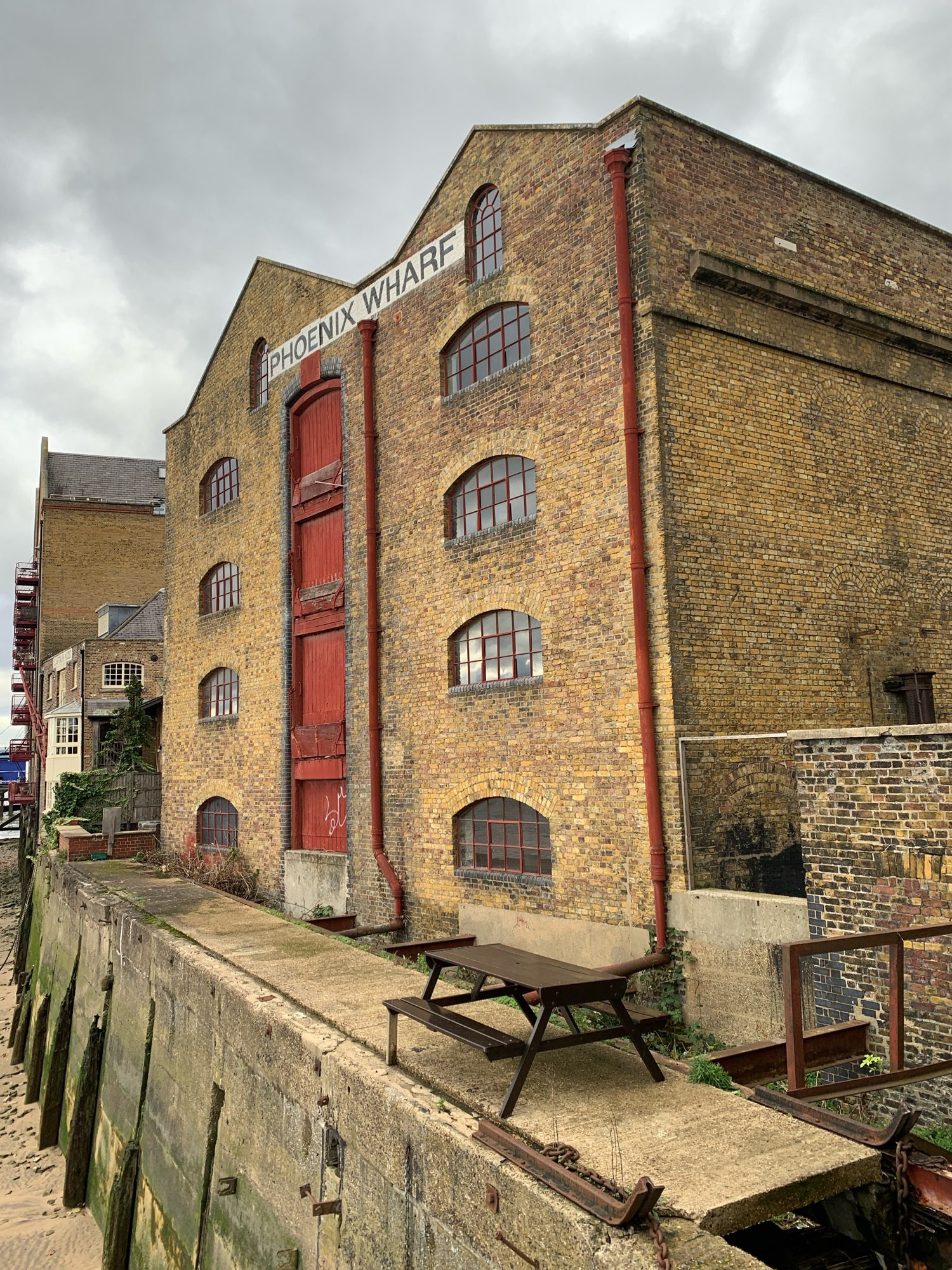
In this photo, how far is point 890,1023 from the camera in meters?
4.96

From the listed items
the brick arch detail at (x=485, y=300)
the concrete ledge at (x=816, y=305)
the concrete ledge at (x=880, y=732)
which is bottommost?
the concrete ledge at (x=880, y=732)

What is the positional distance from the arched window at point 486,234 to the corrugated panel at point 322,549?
15.1 feet

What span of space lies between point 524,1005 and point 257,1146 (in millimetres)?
3288

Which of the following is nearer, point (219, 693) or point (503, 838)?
point (503, 838)

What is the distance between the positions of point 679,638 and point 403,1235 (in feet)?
19.9

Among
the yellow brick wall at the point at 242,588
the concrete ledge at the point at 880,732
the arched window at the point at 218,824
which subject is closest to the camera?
the concrete ledge at the point at 880,732

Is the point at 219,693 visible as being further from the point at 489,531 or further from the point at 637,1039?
the point at 637,1039

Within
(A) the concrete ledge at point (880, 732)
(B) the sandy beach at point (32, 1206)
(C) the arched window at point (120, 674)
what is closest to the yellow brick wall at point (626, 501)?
(A) the concrete ledge at point (880, 732)

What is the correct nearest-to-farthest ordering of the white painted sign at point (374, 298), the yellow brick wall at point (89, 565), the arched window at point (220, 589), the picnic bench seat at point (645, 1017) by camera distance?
the picnic bench seat at point (645, 1017) < the white painted sign at point (374, 298) < the arched window at point (220, 589) < the yellow brick wall at point (89, 565)

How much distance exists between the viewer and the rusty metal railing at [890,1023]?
4.71 metres

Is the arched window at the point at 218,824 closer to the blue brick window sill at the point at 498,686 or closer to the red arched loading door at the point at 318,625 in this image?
the red arched loading door at the point at 318,625

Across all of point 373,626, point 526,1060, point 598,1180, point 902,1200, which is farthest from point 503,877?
point 902,1200

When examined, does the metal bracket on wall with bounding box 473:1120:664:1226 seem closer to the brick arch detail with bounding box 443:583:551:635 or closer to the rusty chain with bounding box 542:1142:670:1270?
the rusty chain with bounding box 542:1142:670:1270

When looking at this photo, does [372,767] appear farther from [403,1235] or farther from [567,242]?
[403,1235]
